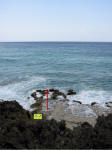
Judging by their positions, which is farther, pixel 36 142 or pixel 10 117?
pixel 10 117

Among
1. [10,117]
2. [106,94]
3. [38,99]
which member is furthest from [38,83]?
[10,117]

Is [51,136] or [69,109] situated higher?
[51,136]

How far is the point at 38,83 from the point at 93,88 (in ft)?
25.0

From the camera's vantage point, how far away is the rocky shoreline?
10656 millimetres

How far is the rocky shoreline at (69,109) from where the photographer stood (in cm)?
1066

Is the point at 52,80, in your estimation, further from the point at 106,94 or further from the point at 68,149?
the point at 68,149

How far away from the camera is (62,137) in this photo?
6273mm

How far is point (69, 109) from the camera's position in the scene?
40.1ft

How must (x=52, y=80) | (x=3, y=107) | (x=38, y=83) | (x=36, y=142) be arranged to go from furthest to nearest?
(x=52, y=80)
(x=38, y=83)
(x=3, y=107)
(x=36, y=142)

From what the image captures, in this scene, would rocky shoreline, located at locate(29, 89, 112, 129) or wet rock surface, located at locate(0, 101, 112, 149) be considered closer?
wet rock surface, located at locate(0, 101, 112, 149)

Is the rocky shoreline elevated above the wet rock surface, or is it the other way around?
the wet rock surface

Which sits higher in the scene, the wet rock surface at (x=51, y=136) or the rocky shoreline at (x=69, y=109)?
the wet rock surface at (x=51, y=136)

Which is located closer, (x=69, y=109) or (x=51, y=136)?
(x=51, y=136)

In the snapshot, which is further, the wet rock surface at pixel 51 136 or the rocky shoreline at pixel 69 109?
the rocky shoreline at pixel 69 109
